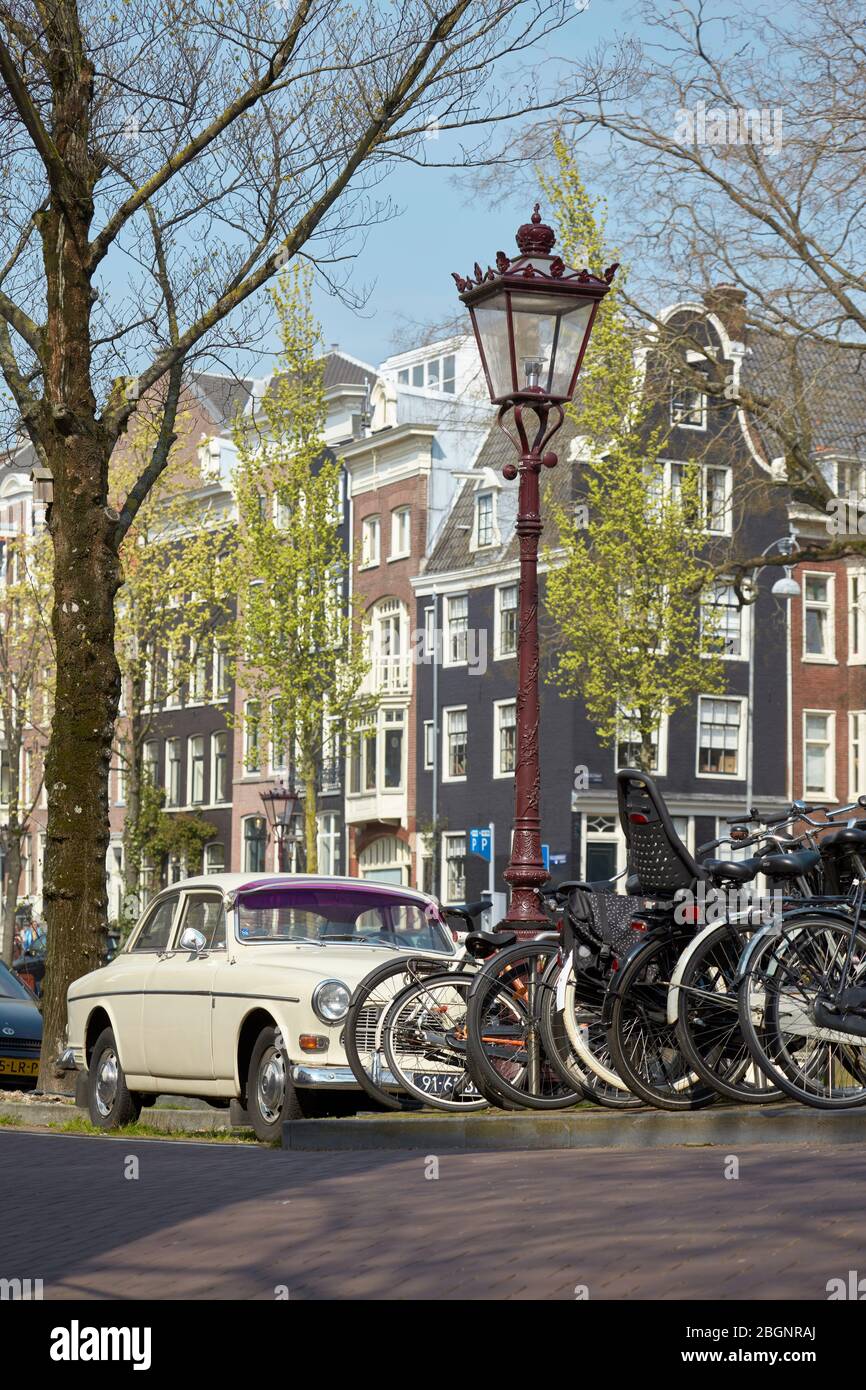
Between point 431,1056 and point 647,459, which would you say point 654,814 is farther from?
point 647,459

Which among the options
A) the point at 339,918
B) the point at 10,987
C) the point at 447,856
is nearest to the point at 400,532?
the point at 447,856

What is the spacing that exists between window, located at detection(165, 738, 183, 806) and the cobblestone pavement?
194 ft

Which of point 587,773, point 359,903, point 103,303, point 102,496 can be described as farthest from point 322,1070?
point 587,773

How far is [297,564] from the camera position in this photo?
44.3 meters

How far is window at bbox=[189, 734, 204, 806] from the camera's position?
67938mm

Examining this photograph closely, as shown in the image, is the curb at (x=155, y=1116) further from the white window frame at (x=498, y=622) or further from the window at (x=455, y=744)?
the window at (x=455, y=744)

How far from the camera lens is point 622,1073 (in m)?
10.5

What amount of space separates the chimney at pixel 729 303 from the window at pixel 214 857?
144ft

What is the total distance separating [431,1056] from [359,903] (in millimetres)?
2250

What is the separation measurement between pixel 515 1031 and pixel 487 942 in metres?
0.66

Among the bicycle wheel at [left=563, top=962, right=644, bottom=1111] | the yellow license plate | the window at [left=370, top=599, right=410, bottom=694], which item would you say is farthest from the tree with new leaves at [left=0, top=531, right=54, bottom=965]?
the bicycle wheel at [left=563, top=962, right=644, bottom=1111]

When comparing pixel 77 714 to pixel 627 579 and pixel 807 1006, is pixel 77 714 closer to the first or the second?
pixel 807 1006

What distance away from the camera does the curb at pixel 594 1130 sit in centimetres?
966

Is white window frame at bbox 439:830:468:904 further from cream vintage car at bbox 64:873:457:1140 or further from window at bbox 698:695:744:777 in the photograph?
cream vintage car at bbox 64:873:457:1140
